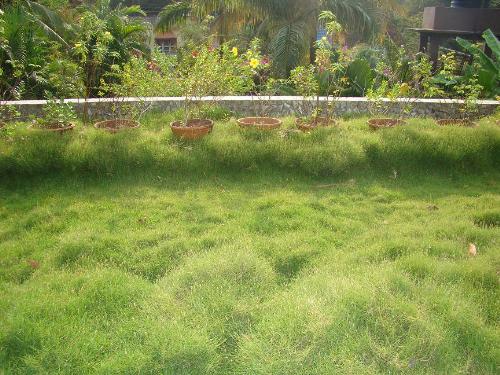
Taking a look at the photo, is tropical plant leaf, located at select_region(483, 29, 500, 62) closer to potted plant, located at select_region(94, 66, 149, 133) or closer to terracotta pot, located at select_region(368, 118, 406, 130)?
terracotta pot, located at select_region(368, 118, 406, 130)

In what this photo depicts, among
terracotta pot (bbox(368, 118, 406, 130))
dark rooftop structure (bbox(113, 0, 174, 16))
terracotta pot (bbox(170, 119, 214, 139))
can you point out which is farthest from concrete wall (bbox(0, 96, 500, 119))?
dark rooftop structure (bbox(113, 0, 174, 16))

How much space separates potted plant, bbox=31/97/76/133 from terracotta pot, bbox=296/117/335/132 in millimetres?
3259

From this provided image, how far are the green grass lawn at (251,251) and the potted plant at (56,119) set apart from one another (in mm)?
220

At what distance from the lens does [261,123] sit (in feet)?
23.2

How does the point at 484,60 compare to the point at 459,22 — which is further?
the point at 459,22

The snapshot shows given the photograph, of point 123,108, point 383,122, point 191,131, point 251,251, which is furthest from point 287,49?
point 251,251

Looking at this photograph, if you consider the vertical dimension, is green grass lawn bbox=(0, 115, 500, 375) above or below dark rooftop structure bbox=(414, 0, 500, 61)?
below

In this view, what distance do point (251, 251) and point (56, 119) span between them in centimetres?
412

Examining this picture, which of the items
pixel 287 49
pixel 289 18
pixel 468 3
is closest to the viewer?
pixel 287 49

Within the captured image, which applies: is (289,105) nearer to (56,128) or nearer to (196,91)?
(196,91)

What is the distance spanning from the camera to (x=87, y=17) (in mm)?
7527

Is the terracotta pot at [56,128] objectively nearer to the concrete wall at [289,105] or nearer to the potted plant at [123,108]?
the potted plant at [123,108]

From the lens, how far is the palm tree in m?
12.9

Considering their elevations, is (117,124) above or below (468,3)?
below
